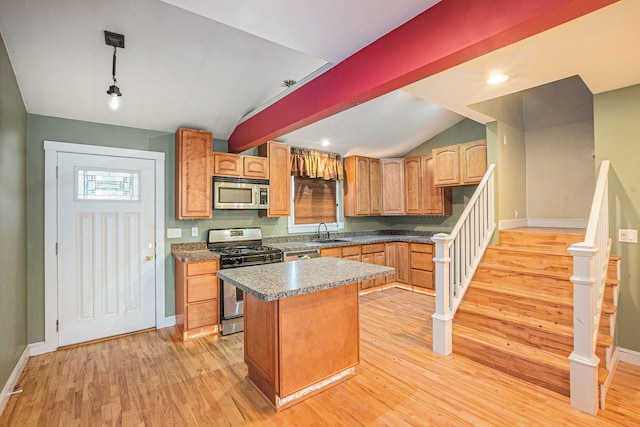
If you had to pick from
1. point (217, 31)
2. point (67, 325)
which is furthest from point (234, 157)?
point (67, 325)

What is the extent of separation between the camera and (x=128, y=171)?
3629 mm

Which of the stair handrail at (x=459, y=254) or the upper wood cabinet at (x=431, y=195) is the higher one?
the upper wood cabinet at (x=431, y=195)

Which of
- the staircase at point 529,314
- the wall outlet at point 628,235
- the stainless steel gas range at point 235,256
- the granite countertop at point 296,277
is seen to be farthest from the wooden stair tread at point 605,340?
the stainless steel gas range at point 235,256

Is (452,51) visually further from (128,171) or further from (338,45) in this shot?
(128,171)

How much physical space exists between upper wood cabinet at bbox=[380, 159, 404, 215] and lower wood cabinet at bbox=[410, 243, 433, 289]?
777 mm

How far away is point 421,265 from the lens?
5.11 meters

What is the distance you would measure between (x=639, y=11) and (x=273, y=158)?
12.0 ft

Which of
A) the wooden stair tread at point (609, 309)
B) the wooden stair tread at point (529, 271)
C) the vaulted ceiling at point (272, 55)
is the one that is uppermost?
the vaulted ceiling at point (272, 55)

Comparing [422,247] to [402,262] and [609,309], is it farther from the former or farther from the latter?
[609,309]

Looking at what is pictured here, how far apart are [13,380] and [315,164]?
165 inches

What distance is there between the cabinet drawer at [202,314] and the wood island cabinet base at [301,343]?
116 centimetres

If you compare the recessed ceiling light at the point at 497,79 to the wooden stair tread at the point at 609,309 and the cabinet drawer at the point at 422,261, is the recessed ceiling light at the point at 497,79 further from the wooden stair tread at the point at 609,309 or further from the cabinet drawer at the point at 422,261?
the cabinet drawer at the point at 422,261

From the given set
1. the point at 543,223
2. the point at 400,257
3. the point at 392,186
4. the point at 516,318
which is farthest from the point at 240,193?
the point at 543,223

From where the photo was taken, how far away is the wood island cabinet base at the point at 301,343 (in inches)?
86.2
